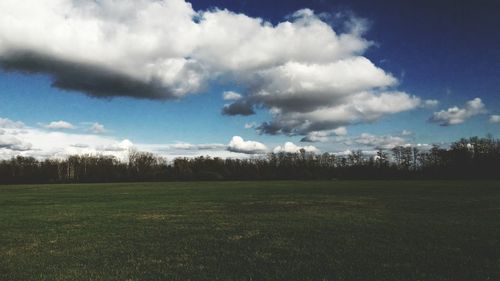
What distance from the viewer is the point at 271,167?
147 metres

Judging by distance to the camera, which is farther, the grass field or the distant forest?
the distant forest

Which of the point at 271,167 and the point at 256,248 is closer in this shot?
the point at 256,248

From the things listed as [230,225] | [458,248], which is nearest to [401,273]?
[458,248]

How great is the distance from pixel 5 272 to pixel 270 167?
137570 mm

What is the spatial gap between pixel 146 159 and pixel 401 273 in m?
160

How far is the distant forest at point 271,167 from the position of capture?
122m

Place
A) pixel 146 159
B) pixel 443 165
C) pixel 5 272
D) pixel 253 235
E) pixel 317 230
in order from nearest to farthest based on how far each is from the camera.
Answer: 1. pixel 5 272
2. pixel 253 235
3. pixel 317 230
4. pixel 443 165
5. pixel 146 159

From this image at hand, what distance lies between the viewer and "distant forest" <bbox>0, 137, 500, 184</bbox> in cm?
12212

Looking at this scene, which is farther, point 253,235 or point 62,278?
point 253,235

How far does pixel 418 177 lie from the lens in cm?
11862

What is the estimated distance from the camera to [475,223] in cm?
1922

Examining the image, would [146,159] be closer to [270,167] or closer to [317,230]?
[270,167]

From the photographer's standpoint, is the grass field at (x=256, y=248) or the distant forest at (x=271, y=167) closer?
the grass field at (x=256, y=248)

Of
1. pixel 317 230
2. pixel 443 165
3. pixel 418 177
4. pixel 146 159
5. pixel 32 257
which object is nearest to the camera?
pixel 32 257
